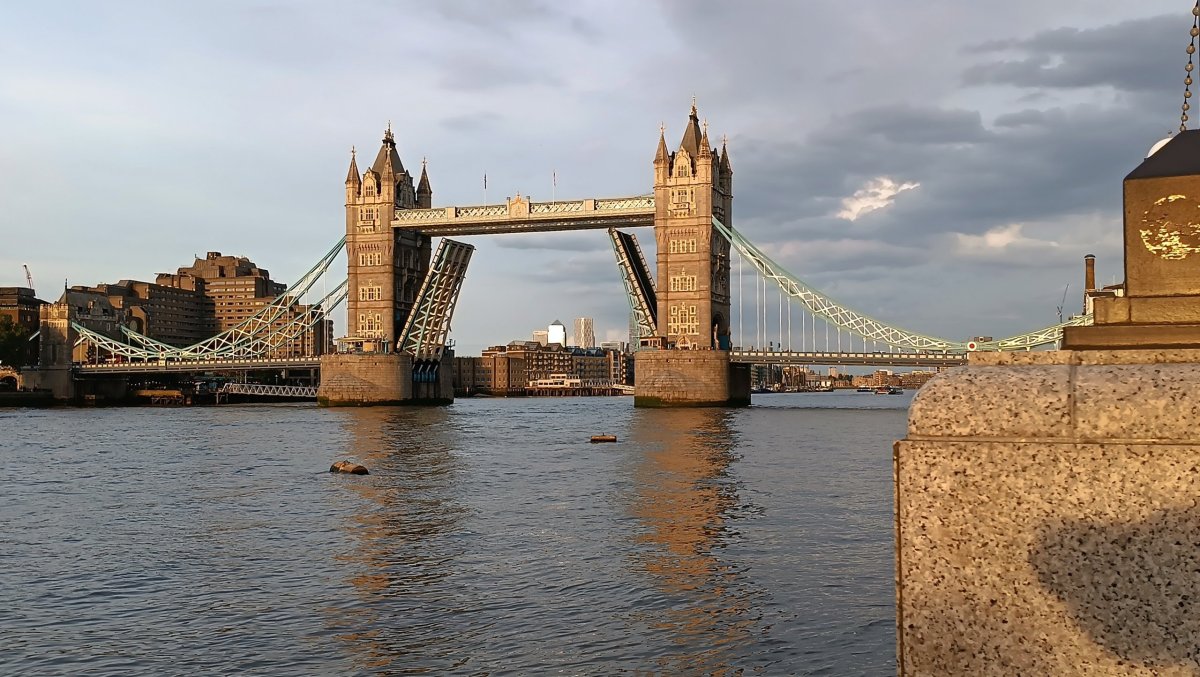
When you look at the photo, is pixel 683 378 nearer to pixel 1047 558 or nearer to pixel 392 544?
pixel 392 544

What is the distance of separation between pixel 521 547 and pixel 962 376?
14315mm

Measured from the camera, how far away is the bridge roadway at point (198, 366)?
98.1m

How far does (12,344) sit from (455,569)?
402 ft

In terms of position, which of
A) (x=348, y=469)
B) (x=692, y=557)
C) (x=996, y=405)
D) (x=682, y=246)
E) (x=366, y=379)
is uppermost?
(x=682, y=246)

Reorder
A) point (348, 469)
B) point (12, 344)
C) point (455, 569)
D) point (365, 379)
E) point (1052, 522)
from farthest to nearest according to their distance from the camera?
point (12, 344), point (365, 379), point (348, 469), point (455, 569), point (1052, 522)

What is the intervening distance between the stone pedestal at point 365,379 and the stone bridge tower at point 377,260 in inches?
56.5

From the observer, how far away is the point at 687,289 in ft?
268

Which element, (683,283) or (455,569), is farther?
(683,283)

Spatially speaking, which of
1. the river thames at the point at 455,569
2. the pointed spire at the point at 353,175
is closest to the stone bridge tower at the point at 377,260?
the pointed spire at the point at 353,175

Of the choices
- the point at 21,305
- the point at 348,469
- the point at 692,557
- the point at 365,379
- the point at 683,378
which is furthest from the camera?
the point at 21,305

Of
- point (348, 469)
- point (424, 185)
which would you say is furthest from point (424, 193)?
point (348, 469)

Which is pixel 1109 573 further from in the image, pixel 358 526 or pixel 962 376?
pixel 358 526

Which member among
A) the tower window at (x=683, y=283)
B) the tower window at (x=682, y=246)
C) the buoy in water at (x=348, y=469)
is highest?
the tower window at (x=682, y=246)

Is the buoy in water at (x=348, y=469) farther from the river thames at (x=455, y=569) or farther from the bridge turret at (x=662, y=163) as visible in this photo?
the bridge turret at (x=662, y=163)
